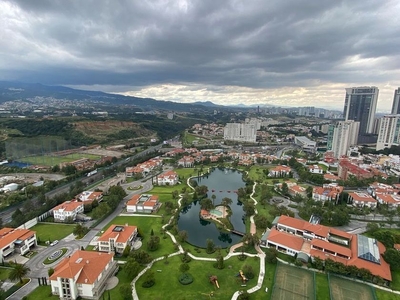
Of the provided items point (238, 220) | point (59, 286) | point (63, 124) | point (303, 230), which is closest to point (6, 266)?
point (59, 286)

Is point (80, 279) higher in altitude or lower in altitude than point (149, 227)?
higher

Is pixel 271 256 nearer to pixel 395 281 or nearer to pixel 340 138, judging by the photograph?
pixel 395 281

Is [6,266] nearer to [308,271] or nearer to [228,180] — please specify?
[308,271]

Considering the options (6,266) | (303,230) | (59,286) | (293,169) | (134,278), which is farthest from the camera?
(293,169)


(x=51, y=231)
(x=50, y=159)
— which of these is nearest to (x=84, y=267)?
(x=51, y=231)

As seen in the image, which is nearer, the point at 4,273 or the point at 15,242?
the point at 4,273

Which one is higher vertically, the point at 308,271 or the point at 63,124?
the point at 63,124

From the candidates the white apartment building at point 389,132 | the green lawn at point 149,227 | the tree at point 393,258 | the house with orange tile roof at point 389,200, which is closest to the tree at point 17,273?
the green lawn at point 149,227
